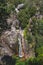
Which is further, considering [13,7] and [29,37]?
[13,7]

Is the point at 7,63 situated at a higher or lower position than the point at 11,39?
lower

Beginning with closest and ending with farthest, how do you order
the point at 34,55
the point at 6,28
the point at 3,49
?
1. the point at 34,55
2. the point at 3,49
3. the point at 6,28

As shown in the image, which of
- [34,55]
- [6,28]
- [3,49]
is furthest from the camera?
[6,28]

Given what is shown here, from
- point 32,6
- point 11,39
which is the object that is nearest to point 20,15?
point 32,6

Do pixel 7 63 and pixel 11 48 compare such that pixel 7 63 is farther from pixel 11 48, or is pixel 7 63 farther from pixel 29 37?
pixel 29 37

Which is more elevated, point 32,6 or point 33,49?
point 32,6

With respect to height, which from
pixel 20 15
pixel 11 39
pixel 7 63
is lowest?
pixel 7 63

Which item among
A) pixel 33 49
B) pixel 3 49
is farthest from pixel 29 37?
pixel 3 49

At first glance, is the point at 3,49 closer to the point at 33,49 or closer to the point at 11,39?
the point at 11,39

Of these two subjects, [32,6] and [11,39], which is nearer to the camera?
[11,39]
